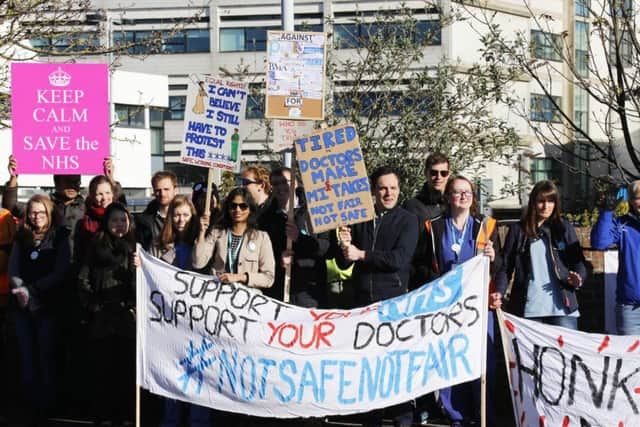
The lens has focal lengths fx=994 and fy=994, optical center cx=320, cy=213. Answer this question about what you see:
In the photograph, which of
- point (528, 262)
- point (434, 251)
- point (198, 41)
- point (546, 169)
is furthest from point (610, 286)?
point (198, 41)

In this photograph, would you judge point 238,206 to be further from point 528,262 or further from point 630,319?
point 630,319

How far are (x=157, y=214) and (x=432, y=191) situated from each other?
2.34 metres

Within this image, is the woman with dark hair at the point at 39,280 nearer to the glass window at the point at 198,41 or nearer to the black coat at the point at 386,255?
the black coat at the point at 386,255

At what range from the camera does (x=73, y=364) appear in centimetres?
870

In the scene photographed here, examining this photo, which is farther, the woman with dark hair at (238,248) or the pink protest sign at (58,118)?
the pink protest sign at (58,118)

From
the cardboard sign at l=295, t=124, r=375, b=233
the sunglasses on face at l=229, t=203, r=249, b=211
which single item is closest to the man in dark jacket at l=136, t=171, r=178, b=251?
the sunglasses on face at l=229, t=203, r=249, b=211

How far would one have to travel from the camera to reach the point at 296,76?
26.6ft

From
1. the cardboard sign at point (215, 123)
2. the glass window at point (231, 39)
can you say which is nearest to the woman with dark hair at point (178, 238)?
the cardboard sign at point (215, 123)

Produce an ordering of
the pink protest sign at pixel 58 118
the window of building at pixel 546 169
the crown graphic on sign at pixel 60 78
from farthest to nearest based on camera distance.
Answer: the window of building at pixel 546 169, the crown graphic on sign at pixel 60 78, the pink protest sign at pixel 58 118

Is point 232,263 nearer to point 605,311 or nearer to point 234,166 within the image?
point 234,166

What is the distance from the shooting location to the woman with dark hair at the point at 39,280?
26.8 feet

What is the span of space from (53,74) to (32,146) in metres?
0.71

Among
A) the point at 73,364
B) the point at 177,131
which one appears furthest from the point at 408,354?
the point at 177,131

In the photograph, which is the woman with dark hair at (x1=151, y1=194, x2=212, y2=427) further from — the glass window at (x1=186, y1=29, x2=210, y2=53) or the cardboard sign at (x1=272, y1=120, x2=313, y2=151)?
the glass window at (x1=186, y1=29, x2=210, y2=53)
